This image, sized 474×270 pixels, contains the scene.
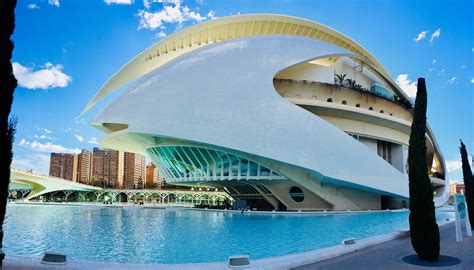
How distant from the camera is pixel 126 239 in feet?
37.1

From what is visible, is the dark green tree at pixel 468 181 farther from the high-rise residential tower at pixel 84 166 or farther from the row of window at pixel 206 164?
the high-rise residential tower at pixel 84 166

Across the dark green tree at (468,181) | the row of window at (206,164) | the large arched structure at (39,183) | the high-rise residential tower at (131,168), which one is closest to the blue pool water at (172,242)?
the dark green tree at (468,181)

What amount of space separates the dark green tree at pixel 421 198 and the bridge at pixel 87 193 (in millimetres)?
46478

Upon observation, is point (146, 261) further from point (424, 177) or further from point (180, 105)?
point (180, 105)

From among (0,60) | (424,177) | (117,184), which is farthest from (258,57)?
(117,184)

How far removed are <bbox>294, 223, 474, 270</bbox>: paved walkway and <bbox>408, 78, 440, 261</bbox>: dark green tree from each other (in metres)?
0.51

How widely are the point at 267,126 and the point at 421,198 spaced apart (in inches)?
589

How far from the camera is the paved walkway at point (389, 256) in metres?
6.30

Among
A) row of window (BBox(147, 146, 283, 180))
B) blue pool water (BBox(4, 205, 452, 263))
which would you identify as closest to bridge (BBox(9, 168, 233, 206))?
row of window (BBox(147, 146, 283, 180))

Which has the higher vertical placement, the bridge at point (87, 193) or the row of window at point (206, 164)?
the row of window at point (206, 164)

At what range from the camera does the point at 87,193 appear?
250 ft

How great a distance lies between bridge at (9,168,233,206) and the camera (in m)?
59.4

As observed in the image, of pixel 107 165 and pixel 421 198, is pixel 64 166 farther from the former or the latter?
pixel 421 198

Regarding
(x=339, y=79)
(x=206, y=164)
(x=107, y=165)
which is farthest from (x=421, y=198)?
(x=107, y=165)
